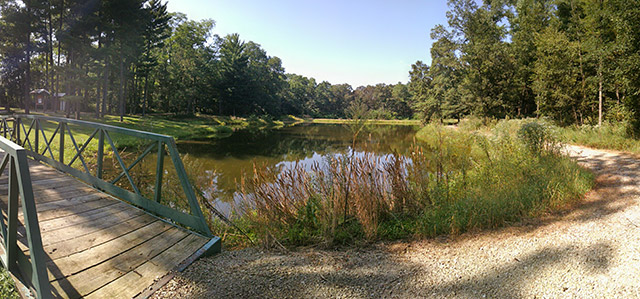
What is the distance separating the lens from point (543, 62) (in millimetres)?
15727

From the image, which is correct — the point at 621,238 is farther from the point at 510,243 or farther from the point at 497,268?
the point at 497,268

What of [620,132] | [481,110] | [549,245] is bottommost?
[549,245]

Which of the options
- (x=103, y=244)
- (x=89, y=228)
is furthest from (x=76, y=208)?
(x=103, y=244)

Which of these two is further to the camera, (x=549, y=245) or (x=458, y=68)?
(x=458, y=68)

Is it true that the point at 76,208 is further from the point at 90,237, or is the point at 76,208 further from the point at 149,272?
the point at 149,272

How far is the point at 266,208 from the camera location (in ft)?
13.1

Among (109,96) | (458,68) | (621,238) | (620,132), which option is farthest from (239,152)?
(109,96)

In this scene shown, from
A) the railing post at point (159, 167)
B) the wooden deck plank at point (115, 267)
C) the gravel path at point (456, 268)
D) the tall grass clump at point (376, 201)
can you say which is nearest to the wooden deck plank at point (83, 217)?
the railing post at point (159, 167)

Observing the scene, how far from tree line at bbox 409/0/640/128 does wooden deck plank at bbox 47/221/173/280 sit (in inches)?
506

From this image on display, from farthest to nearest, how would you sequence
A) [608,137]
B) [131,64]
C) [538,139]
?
[131,64]
[608,137]
[538,139]

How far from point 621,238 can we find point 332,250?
325cm

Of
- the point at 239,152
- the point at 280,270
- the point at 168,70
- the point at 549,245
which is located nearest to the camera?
the point at 280,270

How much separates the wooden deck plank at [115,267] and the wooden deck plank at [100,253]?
0.23ft

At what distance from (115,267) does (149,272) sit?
295 millimetres
